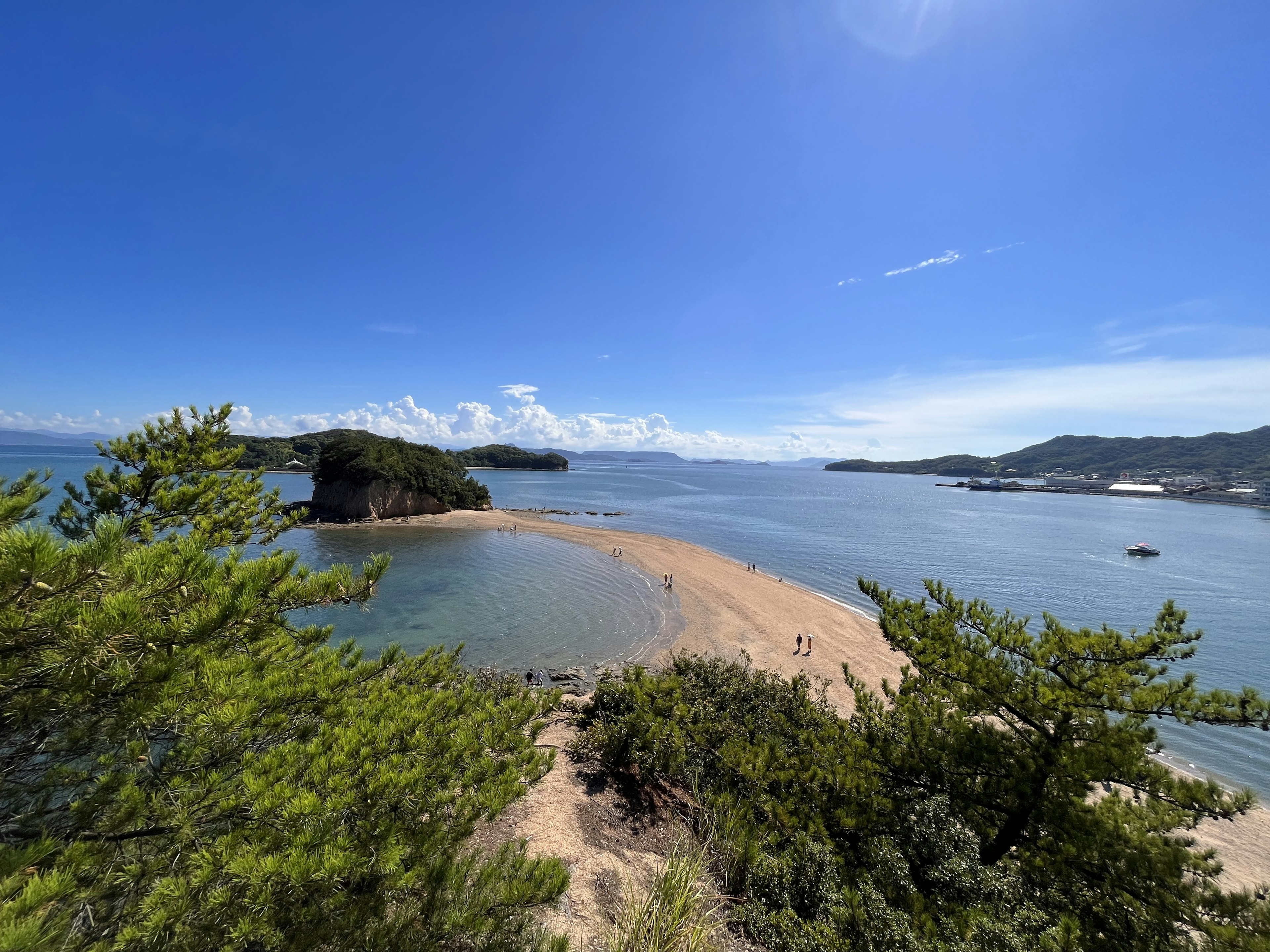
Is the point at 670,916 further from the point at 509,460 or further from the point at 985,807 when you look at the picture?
the point at 509,460

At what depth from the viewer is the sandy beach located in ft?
35.2

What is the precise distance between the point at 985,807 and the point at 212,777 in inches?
316

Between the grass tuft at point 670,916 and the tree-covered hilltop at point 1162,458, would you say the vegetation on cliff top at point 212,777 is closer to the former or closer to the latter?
the grass tuft at point 670,916

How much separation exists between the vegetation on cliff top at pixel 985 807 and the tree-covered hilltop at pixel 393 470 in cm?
4981

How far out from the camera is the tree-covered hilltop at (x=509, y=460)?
163 meters

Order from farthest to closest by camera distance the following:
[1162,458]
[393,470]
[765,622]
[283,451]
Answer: [1162,458], [283,451], [393,470], [765,622]

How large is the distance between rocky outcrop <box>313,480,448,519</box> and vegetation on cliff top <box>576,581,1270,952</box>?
163 feet

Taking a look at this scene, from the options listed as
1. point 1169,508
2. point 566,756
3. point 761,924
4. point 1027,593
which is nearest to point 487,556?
point 566,756

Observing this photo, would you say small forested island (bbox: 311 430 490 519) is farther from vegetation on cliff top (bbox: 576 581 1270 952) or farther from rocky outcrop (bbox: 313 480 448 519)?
vegetation on cliff top (bbox: 576 581 1270 952)

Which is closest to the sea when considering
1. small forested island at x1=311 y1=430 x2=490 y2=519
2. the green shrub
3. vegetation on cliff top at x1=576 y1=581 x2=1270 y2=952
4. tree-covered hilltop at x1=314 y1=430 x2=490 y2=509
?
small forested island at x1=311 y1=430 x2=490 y2=519

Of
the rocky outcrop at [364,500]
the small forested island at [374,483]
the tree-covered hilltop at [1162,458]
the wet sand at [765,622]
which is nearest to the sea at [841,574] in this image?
the wet sand at [765,622]

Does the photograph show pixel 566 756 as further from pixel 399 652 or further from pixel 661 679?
pixel 399 652

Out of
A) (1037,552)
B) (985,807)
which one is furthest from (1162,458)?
(985,807)

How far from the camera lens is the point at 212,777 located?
10.3 feet
